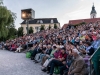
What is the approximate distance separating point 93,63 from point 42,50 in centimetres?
669

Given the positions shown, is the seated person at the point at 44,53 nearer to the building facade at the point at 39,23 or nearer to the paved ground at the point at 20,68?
the paved ground at the point at 20,68

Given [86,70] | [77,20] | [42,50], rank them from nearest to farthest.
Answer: [86,70], [42,50], [77,20]

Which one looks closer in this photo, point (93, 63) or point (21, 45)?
point (93, 63)

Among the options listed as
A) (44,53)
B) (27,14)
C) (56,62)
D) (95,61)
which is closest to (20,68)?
(44,53)

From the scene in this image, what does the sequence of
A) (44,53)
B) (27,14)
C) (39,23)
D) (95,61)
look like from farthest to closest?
(39,23), (27,14), (44,53), (95,61)

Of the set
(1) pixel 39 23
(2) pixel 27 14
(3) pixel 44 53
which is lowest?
(3) pixel 44 53

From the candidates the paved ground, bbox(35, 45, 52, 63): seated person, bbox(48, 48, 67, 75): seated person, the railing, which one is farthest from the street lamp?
the railing

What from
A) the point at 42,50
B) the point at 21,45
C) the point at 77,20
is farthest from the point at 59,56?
the point at 77,20

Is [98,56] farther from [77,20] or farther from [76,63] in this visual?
[77,20]

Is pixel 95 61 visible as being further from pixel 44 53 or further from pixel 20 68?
pixel 44 53

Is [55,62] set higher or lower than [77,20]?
lower

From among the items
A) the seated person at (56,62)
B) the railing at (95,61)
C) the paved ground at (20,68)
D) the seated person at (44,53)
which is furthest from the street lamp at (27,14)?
the railing at (95,61)

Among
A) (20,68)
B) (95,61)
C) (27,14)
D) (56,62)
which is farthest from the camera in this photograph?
(27,14)

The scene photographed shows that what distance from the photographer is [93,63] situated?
4832 millimetres
